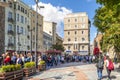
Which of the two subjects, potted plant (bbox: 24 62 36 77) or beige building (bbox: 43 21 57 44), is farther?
beige building (bbox: 43 21 57 44)

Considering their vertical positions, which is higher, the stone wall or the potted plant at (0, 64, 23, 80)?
the stone wall

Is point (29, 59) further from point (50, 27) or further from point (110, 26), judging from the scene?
point (50, 27)

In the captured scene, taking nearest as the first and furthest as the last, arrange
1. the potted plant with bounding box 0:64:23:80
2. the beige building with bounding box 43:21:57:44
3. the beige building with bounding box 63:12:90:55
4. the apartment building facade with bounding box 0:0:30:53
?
the potted plant with bounding box 0:64:23:80
the apartment building facade with bounding box 0:0:30:53
the beige building with bounding box 63:12:90:55
the beige building with bounding box 43:21:57:44

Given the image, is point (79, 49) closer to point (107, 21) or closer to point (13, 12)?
point (13, 12)

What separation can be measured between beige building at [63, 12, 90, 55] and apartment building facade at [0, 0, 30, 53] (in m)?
35.0

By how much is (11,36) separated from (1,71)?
4908 centimetres

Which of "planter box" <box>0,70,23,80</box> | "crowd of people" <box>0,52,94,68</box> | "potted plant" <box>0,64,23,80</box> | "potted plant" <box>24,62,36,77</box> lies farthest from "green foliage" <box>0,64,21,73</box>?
"potted plant" <box>24,62,36,77</box>

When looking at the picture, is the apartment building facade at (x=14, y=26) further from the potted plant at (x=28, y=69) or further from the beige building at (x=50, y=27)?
the potted plant at (x=28, y=69)

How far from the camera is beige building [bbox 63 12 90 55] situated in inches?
4397

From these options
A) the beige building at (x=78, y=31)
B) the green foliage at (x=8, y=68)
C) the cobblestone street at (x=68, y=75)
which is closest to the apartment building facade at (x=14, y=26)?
the beige building at (x=78, y=31)

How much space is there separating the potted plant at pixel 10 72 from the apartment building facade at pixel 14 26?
135 ft

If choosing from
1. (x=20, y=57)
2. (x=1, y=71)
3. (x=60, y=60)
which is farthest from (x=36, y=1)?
(x=60, y=60)

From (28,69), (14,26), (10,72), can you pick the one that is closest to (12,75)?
(10,72)

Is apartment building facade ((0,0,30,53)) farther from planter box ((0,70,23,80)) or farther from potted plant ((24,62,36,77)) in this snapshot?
planter box ((0,70,23,80))
